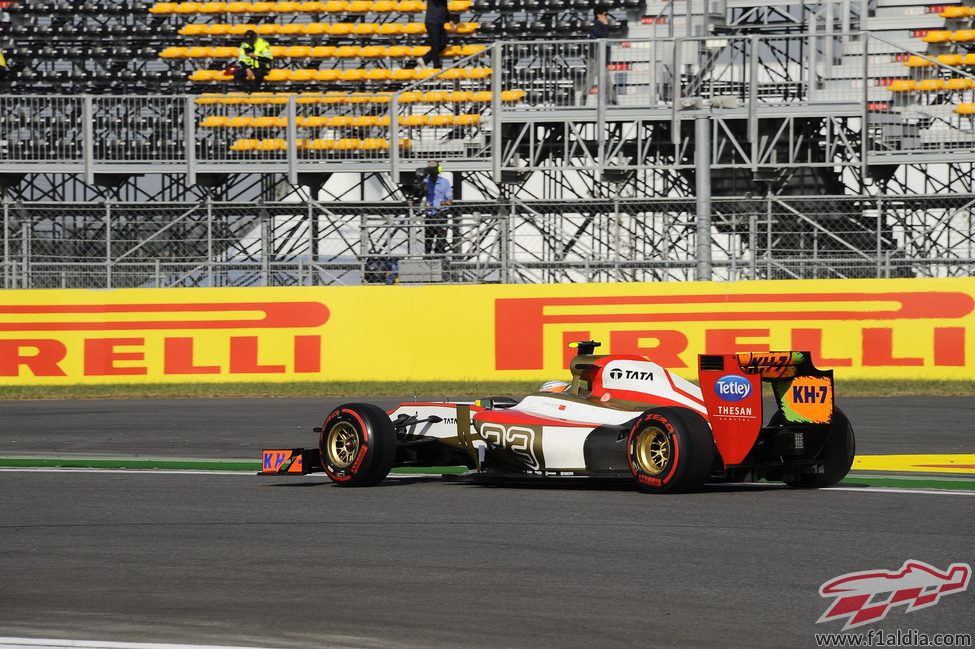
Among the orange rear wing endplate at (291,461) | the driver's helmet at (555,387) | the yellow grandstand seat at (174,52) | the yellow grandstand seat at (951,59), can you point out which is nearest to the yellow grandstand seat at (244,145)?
the yellow grandstand seat at (174,52)

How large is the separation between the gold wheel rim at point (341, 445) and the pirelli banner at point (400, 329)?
9914mm

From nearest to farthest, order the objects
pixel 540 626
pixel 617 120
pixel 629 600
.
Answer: pixel 540 626, pixel 629 600, pixel 617 120

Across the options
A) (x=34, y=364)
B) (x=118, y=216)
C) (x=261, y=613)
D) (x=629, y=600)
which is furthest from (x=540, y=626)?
(x=118, y=216)

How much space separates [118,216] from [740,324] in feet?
38.7

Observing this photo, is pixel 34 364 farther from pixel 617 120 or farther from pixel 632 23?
pixel 632 23

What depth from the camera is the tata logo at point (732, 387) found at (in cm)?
789

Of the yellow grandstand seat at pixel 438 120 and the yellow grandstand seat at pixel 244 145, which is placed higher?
the yellow grandstand seat at pixel 438 120

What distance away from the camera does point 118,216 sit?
24.3 meters

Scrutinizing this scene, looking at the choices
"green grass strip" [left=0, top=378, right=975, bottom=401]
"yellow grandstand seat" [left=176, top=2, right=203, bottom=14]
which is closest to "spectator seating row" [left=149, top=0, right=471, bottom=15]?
"yellow grandstand seat" [left=176, top=2, right=203, bottom=14]

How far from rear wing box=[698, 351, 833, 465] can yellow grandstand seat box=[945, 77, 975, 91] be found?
1535 centimetres

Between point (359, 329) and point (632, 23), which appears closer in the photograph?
point (359, 329)

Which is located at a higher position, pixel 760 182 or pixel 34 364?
pixel 760 182

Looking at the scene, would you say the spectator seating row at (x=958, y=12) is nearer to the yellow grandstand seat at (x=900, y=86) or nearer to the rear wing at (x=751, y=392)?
the yellow grandstand seat at (x=900, y=86)

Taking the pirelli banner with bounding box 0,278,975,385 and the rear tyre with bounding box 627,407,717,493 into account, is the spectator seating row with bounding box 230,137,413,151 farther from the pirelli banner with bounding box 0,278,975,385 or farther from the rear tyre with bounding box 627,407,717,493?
the rear tyre with bounding box 627,407,717,493
